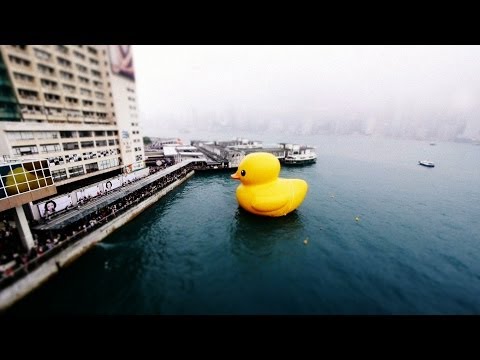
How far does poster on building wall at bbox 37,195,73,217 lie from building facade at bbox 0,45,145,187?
4892 millimetres

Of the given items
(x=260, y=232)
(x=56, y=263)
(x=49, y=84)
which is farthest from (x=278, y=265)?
(x=49, y=84)

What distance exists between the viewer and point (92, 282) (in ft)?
44.8

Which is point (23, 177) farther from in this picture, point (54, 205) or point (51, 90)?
point (51, 90)

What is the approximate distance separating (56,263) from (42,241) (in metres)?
3.36

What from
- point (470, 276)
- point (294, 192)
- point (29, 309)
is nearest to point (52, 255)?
point (29, 309)

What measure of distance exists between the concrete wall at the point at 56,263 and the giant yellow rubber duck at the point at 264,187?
12543 mm

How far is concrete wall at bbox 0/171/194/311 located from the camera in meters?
11.9

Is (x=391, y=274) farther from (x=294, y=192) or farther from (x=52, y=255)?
(x=52, y=255)

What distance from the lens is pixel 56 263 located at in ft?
47.5

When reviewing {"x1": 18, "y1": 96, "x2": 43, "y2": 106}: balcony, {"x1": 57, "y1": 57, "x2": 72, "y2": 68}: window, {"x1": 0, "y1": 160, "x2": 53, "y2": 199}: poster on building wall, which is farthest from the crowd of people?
{"x1": 57, "y1": 57, "x2": 72, "y2": 68}: window

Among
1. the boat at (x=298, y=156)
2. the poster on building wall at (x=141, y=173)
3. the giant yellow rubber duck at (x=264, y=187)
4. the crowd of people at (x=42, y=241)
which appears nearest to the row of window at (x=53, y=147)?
the poster on building wall at (x=141, y=173)

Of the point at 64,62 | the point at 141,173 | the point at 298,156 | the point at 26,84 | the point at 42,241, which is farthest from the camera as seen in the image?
the point at 298,156

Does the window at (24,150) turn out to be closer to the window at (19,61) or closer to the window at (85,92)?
the window at (19,61)
